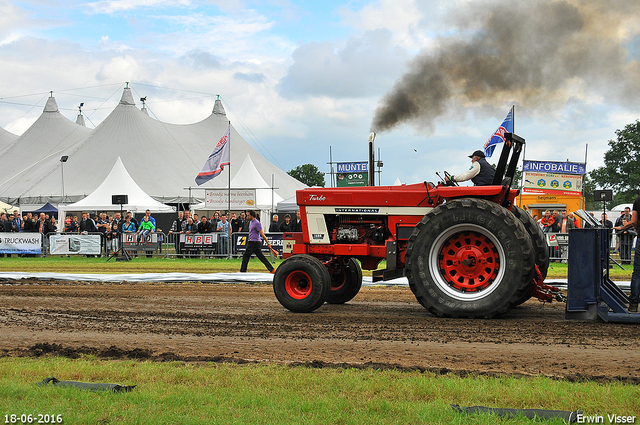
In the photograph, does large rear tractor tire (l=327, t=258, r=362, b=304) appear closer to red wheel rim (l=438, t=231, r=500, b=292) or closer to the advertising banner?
Answer: red wheel rim (l=438, t=231, r=500, b=292)

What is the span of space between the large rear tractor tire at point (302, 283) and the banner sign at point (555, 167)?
2391cm

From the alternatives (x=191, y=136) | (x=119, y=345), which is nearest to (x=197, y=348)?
(x=119, y=345)

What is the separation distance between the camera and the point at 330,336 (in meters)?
6.52

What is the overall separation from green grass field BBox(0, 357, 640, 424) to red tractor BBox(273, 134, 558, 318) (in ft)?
9.09

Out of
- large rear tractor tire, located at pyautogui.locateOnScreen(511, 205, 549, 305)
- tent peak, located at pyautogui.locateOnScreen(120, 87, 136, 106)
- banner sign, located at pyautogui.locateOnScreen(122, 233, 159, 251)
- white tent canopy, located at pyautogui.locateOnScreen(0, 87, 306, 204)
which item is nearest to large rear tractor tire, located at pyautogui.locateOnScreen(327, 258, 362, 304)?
large rear tractor tire, located at pyautogui.locateOnScreen(511, 205, 549, 305)

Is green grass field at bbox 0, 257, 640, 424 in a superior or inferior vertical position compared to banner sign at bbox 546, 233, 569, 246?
inferior

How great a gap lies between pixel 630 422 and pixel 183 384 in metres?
2.92

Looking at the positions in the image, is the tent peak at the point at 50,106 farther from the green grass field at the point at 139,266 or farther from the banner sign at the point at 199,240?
the banner sign at the point at 199,240

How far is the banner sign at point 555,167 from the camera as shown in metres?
30.2

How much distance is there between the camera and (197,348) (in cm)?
596

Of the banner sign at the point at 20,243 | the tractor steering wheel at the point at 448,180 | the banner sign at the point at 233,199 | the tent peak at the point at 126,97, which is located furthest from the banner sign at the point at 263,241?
the tent peak at the point at 126,97

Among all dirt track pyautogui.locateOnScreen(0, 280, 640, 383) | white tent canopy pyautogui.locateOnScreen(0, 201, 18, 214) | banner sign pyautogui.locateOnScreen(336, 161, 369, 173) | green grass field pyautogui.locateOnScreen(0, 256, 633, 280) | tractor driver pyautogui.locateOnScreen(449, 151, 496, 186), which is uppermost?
banner sign pyautogui.locateOnScreen(336, 161, 369, 173)

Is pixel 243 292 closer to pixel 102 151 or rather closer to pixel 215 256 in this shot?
pixel 215 256

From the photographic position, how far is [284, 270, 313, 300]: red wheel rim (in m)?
8.38
